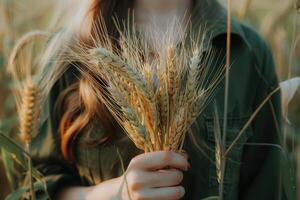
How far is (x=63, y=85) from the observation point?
5.42ft

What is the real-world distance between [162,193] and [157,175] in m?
0.03

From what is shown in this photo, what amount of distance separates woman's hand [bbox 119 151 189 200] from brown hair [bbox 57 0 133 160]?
0.28 metres

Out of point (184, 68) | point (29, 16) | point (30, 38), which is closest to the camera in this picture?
point (184, 68)

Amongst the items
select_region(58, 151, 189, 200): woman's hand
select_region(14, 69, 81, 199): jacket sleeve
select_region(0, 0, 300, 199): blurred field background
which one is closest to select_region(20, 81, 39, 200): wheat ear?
select_region(58, 151, 189, 200): woman's hand

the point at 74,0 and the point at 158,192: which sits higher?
the point at 74,0

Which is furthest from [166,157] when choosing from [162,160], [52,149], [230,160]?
[52,149]

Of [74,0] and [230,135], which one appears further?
[74,0]

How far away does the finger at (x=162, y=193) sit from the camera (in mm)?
1163

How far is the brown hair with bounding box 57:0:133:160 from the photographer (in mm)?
1521

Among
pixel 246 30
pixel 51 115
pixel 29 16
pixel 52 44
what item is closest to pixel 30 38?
pixel 52 44

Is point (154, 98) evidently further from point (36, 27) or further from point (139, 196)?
point (36, 27)

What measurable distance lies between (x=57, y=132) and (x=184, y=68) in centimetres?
59

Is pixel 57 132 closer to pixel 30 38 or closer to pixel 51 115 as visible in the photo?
pixel 51 115

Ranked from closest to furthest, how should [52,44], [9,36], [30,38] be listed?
[30,38] → [52,44] → [9,36]
